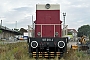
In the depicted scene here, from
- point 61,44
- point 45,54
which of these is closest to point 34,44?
point 45,54

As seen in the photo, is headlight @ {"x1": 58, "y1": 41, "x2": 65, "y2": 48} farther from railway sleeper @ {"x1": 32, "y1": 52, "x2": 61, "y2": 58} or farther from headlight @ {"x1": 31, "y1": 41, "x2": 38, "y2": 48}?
headlight @ {"x1": 31, "y1": 41, "x2": 38, "y2": 48}

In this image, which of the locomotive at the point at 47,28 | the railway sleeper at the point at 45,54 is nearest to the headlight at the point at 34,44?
the locomotive at the point at 47,28

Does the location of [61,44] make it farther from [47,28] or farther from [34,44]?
[47,28]

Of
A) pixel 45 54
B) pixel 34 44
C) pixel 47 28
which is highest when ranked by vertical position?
pixel 47 28

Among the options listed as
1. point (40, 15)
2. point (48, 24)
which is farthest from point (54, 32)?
point (40, 15)

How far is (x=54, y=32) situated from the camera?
13.1m

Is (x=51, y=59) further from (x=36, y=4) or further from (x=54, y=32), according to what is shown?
(x=36, y=4)

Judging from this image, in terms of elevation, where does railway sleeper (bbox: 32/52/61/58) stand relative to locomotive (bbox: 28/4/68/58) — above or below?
below

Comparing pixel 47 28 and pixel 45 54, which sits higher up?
pixel 47 28

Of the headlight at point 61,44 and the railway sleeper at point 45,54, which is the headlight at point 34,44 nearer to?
the railway sleeper at point 45,54

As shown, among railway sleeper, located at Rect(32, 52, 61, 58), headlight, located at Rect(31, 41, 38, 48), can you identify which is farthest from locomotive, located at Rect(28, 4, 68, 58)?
headlight, located at Rect(31, 41, 38, 48)

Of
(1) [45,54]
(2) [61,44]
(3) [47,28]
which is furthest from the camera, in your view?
(3) [47,28]

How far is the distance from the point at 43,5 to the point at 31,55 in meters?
3.35

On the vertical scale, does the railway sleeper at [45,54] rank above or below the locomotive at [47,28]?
below
